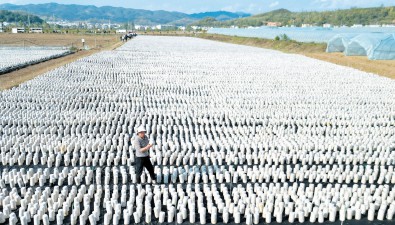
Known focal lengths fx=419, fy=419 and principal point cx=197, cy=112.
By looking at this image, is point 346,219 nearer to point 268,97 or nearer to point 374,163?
point 374,163

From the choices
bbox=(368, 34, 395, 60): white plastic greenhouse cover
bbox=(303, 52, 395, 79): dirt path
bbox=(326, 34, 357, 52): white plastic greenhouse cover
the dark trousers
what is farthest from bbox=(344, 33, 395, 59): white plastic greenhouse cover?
the dark trousers

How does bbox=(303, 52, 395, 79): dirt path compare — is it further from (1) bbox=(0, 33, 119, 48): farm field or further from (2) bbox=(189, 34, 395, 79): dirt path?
(1) bbox=(0, 33, 119, 48): farm field

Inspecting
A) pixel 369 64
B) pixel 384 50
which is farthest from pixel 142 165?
pixel 384 50

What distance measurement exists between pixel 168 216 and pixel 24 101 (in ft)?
34.0

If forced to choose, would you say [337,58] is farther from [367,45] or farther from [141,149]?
[141,149]

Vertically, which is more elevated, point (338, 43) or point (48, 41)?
point (338, 43)

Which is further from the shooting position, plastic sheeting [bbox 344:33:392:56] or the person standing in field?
plastic sheeting [bbox 344:33:392:56]

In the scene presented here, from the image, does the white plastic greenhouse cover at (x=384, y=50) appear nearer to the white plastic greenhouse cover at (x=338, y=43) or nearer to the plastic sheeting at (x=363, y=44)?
the plastic sheeting at (x=363, y=44)

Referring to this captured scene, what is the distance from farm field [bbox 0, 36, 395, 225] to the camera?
289 inches

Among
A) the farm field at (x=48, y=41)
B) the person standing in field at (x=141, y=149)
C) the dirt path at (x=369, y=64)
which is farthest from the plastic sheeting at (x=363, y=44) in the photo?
the person standing in field at (x=141, y=149)

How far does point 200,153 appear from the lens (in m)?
10.2

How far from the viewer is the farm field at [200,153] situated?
24.1 ft

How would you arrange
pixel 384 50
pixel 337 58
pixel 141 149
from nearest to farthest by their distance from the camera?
pixel 141 149
pixel 384 50
pixel 337 58

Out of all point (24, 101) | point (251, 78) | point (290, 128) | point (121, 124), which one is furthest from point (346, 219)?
point (251, 78)
